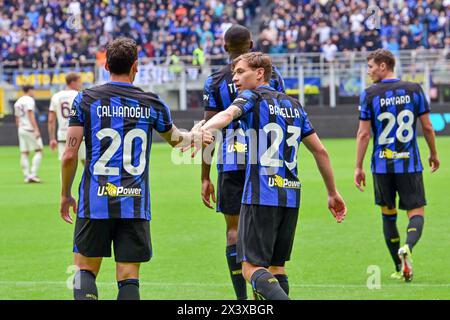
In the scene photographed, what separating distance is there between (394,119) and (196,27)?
94.2 feet

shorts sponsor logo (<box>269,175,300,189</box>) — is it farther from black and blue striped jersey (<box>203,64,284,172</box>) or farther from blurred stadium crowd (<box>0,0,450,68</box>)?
blurred stadium crowd (<box>0,0,450,68</box>)

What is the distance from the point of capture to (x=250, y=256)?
6.86 meters

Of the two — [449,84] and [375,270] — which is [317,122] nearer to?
[449,84]

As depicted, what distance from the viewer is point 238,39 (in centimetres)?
836

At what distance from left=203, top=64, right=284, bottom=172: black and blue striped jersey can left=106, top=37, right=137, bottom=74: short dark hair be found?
1.54 metres

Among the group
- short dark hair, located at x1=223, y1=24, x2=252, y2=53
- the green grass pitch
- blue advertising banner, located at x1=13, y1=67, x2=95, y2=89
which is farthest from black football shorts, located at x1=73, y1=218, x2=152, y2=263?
→ blue advertising banner, located at x1=13, y1=67, x2=95, y2=89

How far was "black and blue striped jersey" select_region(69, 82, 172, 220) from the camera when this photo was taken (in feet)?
22.1

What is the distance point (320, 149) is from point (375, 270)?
3322 mm

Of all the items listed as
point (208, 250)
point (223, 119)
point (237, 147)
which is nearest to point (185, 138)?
point (223, 119)

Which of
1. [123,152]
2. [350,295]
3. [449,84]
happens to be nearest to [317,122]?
[449,84]

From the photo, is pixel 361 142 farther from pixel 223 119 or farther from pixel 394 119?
pixel 223 119

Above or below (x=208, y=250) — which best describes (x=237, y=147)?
above

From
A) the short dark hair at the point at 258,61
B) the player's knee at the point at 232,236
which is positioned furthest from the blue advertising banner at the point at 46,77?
the short dark hair at the point at 258,61
